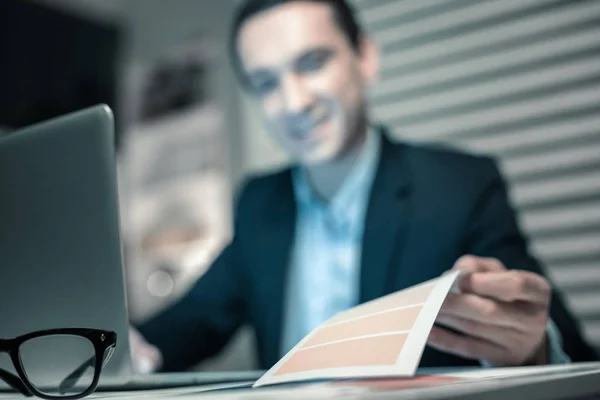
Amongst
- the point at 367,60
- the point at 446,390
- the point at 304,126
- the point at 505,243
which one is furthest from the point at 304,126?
the point at 446,390

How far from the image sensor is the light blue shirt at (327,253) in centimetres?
127

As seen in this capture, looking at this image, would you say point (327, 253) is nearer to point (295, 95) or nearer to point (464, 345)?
point (295, 95)

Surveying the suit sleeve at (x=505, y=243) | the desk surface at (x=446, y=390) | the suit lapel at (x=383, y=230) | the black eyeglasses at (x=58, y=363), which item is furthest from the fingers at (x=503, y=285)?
the suit lapel at (x=383, y=230)

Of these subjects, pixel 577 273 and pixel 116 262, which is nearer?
pixel 116 262

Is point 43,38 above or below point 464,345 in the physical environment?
above

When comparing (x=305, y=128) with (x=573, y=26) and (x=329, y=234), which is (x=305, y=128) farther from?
(x=573, y=26)

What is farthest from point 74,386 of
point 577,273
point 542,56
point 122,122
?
point 122,122

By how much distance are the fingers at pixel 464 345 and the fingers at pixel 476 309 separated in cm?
3

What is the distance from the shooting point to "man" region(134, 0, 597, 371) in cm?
115

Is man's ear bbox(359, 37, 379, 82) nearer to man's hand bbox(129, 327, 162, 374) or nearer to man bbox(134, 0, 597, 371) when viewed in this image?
man bbox(134, 0, 597, 371)

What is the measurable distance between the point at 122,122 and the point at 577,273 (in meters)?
1.84

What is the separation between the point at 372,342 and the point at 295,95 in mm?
815

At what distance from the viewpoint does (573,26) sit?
1.52m

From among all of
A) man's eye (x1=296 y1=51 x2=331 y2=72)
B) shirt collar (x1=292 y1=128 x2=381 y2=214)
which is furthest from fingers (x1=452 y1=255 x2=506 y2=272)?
man's eye (x1=296 y1=51 x2=331 y2=72)
